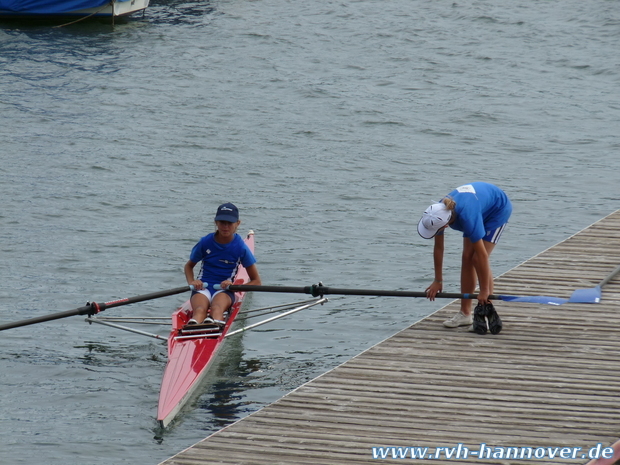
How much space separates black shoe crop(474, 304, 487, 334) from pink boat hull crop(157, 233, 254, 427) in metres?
2.62

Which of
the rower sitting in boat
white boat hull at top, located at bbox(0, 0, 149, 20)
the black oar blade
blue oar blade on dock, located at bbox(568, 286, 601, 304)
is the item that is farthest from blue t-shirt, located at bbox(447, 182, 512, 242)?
white boat hull at top, located at bbox(0, 0, 149, 20)

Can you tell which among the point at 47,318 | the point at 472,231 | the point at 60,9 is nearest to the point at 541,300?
the point at 472,231

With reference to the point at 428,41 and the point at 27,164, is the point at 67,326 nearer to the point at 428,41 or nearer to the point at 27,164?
the point at 27,164

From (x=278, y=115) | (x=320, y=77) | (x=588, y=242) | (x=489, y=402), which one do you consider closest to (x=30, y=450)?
(x=489, y=402)

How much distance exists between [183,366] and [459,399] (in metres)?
2.86

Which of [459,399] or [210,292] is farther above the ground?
[210,292]

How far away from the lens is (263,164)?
61.1 feet

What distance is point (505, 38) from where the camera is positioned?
102 ft

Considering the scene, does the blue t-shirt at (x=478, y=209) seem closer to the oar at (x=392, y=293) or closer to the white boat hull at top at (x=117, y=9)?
the oar at (x=392, y=293)

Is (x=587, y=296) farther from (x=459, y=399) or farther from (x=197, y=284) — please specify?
(x=197, y=284)

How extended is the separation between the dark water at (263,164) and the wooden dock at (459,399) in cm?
157

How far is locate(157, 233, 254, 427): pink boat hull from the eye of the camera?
8062mm

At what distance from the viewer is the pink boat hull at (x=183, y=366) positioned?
806cm

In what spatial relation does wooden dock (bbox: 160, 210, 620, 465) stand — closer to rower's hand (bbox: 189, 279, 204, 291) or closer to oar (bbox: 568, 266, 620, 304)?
oar (bbox: 568, 266, 620, 304)
